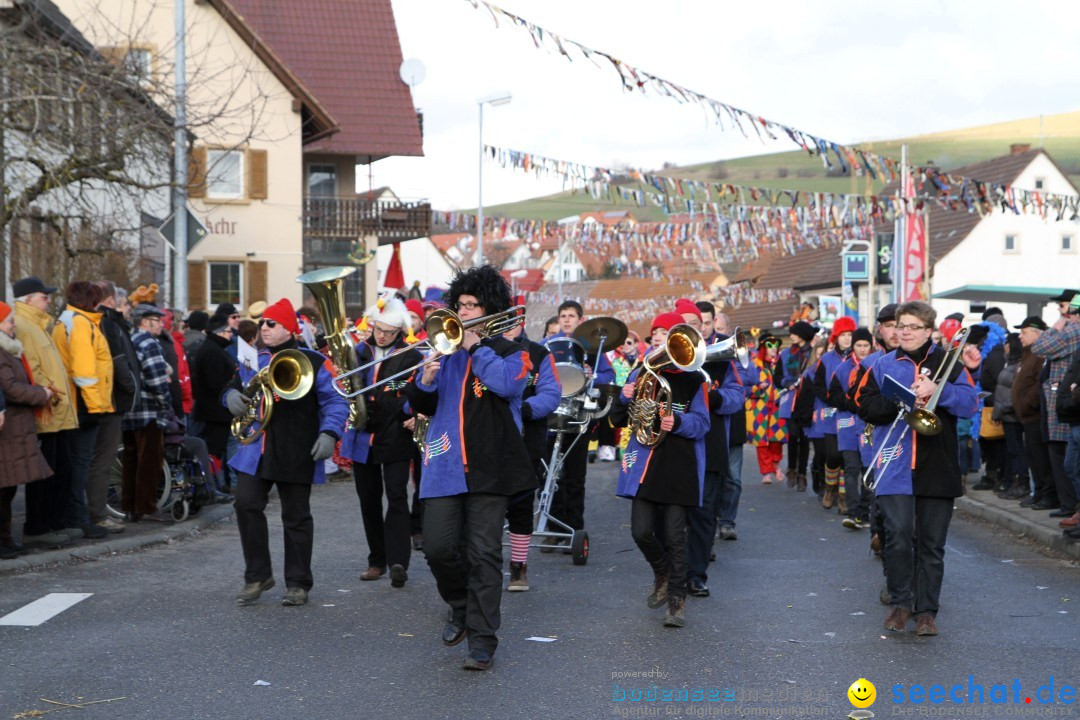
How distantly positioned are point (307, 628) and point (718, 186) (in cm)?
1844

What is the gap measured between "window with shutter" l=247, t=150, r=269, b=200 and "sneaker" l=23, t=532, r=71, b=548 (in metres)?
26.4

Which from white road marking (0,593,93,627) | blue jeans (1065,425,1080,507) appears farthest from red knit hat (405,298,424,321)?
blue jeans (1065,425,1080,507)

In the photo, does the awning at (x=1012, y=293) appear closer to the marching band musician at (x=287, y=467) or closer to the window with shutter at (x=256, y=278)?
the marching band musician at (x=287, y=467)

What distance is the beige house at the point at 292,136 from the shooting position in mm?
35531

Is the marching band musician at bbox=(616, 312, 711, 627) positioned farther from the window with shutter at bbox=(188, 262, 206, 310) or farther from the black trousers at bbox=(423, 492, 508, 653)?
the window with shutter at bbox=(188, 262, 206, 310)

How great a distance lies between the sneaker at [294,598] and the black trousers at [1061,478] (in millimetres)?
7154

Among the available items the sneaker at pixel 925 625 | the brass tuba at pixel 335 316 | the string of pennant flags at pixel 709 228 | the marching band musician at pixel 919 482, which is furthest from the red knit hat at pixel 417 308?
the string of pennant flags at pixel 709 228

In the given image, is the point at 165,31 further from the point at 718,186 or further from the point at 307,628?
the point at 307,628

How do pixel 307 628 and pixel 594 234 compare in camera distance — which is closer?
pixel 307 628

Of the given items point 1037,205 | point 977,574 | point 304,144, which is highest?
point 304,144

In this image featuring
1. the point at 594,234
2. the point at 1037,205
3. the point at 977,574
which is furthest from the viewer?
the point at 594,234

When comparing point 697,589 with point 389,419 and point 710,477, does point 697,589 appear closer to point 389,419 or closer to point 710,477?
point 710,477

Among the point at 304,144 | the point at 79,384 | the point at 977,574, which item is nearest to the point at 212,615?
the point at 79,384

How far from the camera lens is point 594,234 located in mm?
39688
